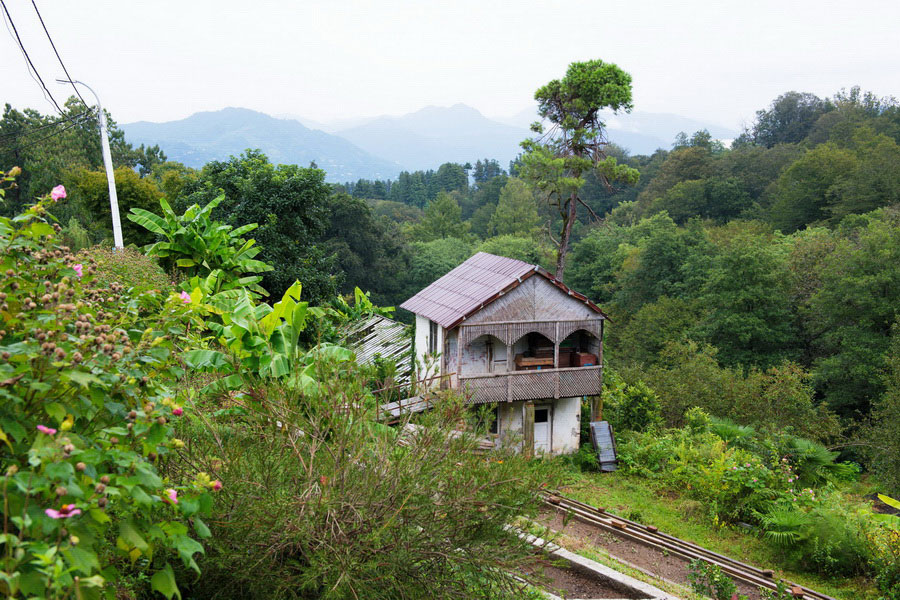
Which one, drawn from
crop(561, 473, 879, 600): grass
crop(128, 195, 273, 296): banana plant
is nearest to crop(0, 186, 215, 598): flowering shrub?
crop(561, 473, 879, 600): grass

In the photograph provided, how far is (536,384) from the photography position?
1691 cm

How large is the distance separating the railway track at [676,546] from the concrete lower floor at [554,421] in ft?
14.9

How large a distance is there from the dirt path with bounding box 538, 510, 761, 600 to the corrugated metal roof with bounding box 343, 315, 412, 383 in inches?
255

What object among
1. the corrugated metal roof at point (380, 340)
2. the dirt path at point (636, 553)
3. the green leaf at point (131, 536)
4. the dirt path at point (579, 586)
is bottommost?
the dirt path at point (636, 553)

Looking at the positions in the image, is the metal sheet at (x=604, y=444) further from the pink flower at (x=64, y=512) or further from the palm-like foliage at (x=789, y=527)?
the pink flower at (x=64, y=512)

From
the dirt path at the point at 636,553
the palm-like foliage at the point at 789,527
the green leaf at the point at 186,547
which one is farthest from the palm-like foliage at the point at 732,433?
the green leaf at the point at 186,547

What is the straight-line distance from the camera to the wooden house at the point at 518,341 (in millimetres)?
16328

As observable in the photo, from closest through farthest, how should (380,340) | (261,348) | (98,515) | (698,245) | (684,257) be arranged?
(98,515)
(261,348)
(380,340)
(684,257)
(698,245)

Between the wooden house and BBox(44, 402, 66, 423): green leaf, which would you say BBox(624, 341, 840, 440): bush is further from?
BBox(44, 402, 66, 423): green leaf

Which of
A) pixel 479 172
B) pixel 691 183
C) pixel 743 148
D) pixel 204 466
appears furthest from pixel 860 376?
pixel 479 172

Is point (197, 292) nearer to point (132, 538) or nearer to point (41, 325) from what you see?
point (41, 325)

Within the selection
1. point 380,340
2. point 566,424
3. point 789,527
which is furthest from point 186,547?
point 380,340

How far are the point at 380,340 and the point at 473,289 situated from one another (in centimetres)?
397

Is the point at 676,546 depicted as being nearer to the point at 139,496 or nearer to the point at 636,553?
the point at 636,553
